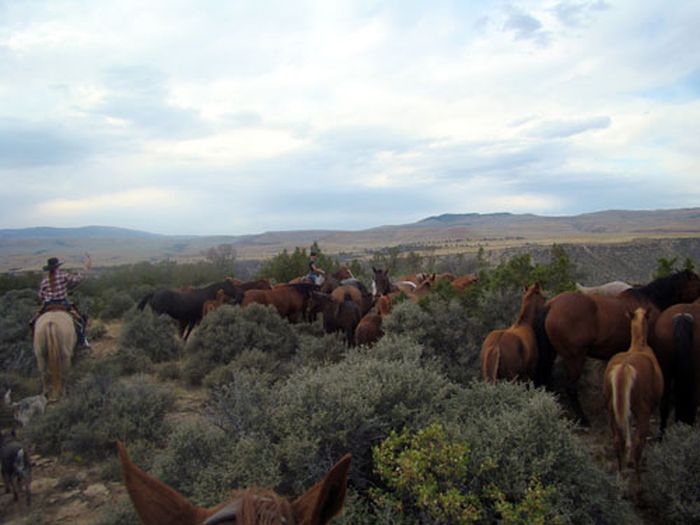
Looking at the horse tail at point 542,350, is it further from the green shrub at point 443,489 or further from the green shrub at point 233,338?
the green shrub at point 233,338

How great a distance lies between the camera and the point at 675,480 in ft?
13.1

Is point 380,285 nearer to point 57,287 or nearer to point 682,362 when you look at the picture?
point 57,287

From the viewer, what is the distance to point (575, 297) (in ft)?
21.3

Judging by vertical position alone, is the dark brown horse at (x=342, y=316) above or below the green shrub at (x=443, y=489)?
below

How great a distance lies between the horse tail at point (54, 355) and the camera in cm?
799

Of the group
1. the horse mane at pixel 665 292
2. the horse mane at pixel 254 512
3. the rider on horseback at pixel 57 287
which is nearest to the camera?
the horse mane at pixel 254 512

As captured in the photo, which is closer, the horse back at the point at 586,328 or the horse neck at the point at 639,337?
the horse neck at the point at 639,337

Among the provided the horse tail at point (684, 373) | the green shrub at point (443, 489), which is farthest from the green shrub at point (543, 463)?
the horse tail at point (684, 373)

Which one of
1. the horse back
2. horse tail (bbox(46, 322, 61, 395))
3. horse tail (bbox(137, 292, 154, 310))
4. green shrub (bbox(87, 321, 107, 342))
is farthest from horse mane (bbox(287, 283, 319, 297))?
the horse back

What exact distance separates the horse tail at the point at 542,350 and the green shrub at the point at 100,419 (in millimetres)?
5178

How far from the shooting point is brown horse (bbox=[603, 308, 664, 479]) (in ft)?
15.0

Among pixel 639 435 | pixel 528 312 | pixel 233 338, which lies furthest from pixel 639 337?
pixel 233 338

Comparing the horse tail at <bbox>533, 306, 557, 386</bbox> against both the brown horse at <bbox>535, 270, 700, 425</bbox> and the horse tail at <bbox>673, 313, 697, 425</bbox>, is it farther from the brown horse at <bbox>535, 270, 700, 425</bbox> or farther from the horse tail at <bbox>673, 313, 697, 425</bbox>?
the horse tail at <bbox>673, 313, 697, 425</bbox>

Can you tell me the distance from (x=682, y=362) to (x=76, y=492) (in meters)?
7.01
